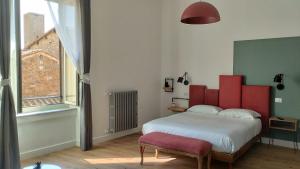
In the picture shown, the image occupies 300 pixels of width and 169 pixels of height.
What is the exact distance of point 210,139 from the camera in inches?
141

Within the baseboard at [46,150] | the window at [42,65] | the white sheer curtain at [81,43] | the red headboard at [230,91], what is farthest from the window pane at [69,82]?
the red headboard at [230,91]

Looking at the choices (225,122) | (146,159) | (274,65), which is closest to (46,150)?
(146,159)

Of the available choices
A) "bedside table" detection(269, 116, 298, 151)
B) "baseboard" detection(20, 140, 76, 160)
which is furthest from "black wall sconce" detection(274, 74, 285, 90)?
"baseboard" detection(20, 140, 76, 160)

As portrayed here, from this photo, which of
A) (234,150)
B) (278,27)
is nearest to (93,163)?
(234,150)

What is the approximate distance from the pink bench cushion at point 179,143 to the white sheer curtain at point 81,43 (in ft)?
Answer: 3.98

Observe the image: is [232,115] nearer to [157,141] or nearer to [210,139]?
[210,139]

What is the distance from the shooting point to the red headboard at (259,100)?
15.6ft

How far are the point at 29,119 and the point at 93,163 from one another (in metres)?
1.17

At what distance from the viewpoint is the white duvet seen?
3504mm

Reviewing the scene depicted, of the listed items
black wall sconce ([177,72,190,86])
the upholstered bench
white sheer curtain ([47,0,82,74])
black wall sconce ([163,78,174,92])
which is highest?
white sheer curtain ([47,0,82,74])

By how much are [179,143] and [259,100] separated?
2209 mm

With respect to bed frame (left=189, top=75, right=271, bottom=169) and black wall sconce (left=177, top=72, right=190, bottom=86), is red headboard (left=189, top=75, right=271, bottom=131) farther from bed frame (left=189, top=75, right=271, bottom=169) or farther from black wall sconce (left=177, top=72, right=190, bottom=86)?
black wall sconce (left=177, top=72, right=190, bottom=86)

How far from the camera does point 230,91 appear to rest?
16.9ft

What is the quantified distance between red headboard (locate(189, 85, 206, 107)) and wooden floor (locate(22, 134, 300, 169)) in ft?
4.98
